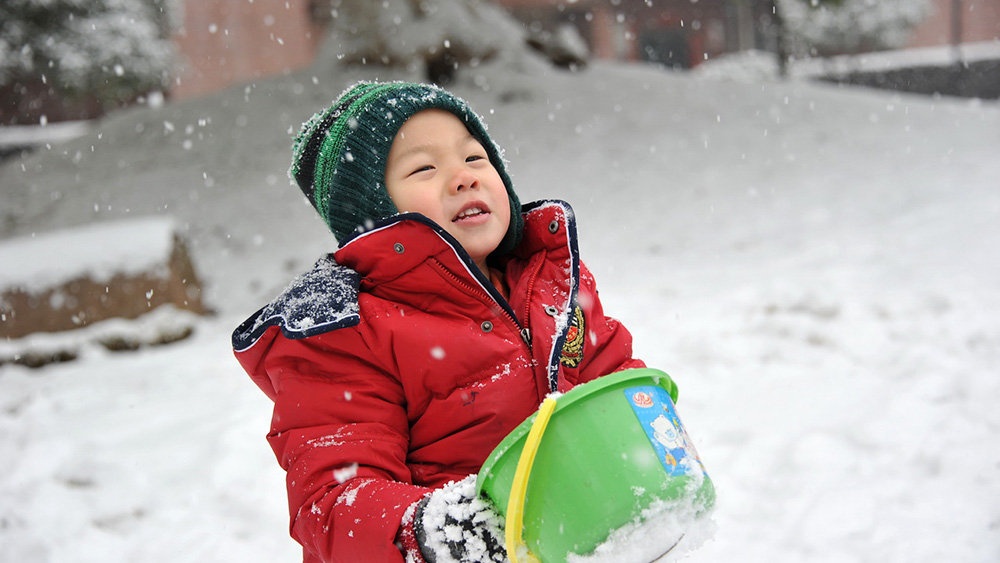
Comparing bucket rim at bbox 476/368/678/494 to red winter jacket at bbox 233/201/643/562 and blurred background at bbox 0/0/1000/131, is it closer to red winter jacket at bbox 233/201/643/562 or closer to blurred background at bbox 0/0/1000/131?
red winter jacket at bbox 233/201/643/562

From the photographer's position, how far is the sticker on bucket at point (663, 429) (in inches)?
45.4

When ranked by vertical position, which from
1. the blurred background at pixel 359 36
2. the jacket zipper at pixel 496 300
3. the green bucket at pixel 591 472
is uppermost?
the blurred background at pixel 359 36

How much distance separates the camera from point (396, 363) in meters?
1.47

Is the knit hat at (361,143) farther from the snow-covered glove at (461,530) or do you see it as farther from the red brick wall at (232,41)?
the red brick wall at (232,41)

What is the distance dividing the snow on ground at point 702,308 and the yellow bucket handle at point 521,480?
1.38 meters

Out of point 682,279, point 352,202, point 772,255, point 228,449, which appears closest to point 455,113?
point 352,202

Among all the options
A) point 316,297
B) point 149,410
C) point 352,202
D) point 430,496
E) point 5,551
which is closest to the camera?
point 430,496

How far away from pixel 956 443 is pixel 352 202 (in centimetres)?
235

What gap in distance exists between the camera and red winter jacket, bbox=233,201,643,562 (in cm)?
135

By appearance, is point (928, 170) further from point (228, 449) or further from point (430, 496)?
point (430, 496)

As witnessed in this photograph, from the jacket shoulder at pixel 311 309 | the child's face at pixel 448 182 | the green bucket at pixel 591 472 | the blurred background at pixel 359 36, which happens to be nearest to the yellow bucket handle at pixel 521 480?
the green bucket at pixel 591 472

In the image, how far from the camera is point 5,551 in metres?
2.60

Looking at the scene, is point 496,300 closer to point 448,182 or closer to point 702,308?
point 448,182

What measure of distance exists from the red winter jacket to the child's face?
0.37ft
